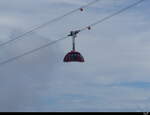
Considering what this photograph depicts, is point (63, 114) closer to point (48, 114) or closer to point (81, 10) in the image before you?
point (48, 114)

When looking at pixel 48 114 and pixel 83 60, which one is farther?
pixel 83 60

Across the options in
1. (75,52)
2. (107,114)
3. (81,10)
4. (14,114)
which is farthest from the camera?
(75,52)

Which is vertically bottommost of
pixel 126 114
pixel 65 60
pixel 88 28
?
pixel 126 114

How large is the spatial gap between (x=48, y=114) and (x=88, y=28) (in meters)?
11.7

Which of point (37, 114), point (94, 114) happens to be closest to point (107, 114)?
point (94, 114)

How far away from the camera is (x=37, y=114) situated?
29312 millimetres

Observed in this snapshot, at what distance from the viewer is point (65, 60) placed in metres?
36.1

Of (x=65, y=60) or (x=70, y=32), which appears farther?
(x=65, y=60)

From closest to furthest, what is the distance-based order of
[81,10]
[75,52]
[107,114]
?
1. [107,114]
2. [81,10]
3. [75,52]

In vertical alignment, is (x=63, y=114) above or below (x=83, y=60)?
below

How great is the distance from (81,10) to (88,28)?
278cm

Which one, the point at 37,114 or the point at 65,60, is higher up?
the point at 65,60

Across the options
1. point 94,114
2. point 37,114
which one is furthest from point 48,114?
point 94,114

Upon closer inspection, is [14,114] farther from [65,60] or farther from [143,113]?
[143,113]
